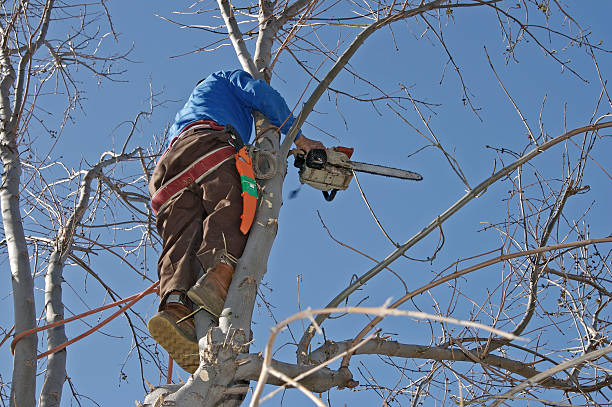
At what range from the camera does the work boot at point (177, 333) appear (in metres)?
3.18

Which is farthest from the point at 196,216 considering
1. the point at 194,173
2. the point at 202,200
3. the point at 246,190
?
the point at 246,190

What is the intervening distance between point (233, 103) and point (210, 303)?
61.3 inches

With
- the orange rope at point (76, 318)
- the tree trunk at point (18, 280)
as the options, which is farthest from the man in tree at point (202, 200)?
the tree trunk at point (18, 280)

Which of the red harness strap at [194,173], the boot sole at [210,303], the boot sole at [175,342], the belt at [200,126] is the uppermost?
the belt at [200,126]

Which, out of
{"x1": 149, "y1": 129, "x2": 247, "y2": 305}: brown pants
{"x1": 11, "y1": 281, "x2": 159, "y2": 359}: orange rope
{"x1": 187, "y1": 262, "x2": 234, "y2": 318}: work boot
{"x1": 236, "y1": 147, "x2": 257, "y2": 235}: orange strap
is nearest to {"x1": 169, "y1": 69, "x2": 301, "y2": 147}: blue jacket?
{"x1": 149, "y1": 129, "x2": 247, "y2": 305}: brown pants

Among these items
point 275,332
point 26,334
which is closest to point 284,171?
point 26,334

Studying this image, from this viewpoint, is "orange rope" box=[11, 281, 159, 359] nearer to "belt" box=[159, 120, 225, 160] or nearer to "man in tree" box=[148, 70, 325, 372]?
"man in tree" box=[148, 70, 325, 372]

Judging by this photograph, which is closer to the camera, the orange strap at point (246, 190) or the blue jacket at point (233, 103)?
the orange strap at point (246, 190)

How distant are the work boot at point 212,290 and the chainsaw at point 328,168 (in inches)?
49.8

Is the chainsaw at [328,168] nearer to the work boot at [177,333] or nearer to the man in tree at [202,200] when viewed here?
the man in tree at [202,200]

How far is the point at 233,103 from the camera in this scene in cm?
429

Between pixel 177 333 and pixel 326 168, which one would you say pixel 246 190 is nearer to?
pixel 177 333

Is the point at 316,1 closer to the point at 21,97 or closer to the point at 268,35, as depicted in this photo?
the point at 268,35

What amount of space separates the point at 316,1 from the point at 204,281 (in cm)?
189
